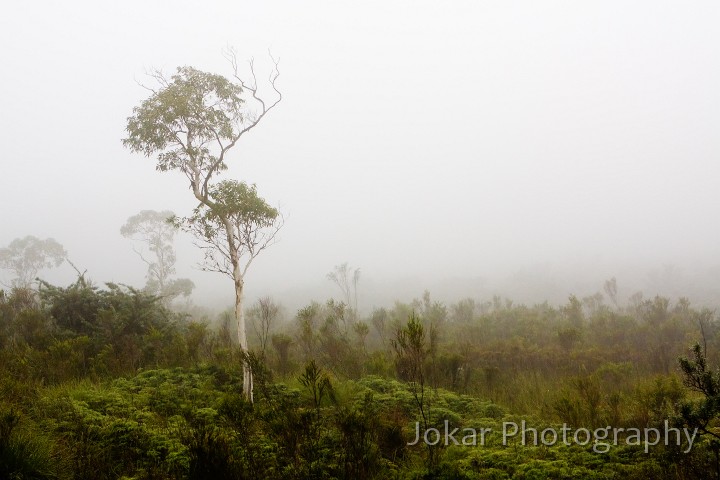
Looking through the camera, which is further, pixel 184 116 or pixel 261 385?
pixel 184 116

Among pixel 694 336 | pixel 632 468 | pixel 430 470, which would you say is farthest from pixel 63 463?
pixel 694 336

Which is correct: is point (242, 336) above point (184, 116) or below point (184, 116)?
below

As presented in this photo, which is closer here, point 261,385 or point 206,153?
point 261,385

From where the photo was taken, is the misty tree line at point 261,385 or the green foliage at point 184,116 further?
the green foliage at point 184,116

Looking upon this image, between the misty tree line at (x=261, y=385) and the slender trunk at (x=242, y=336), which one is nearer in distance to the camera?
the misty tree line at (x=261, y=385)

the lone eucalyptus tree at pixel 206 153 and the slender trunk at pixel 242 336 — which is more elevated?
the lone eucalyptus tree at pixel 206 153

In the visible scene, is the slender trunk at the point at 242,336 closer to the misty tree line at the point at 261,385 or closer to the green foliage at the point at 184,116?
the misty tree line at the point at 261,385

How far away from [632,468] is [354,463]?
3404mm

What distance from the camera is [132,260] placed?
15850cm

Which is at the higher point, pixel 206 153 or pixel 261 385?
pixel 206 153

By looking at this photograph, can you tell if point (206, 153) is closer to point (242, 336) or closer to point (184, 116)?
point (184, 116)

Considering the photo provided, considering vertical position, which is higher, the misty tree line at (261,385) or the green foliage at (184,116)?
the green foliage at (184,116)

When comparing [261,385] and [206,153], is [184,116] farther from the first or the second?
[261,385]

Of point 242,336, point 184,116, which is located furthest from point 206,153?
point 242,336
